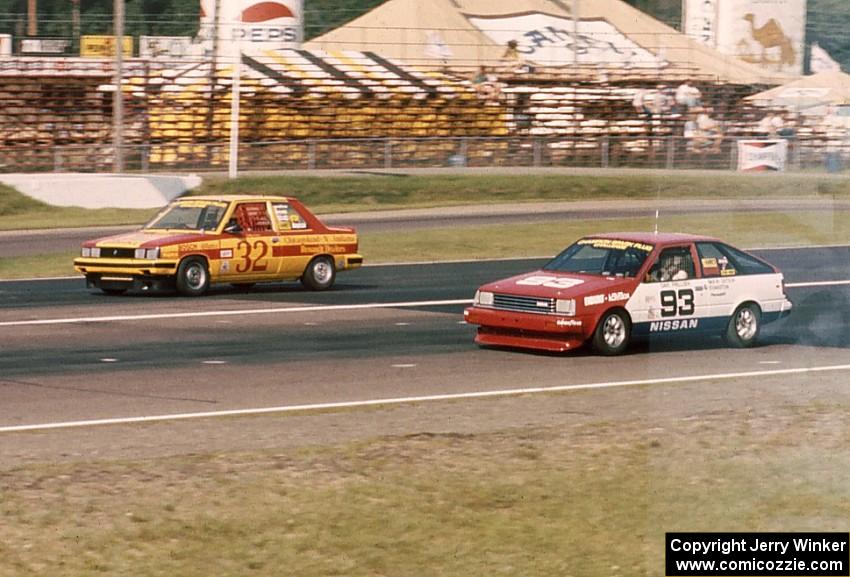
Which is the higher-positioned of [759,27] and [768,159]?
[759,27]

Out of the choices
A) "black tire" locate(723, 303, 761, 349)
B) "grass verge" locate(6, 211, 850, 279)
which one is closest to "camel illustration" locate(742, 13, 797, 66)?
"grass verge" locate(6, 211, 850, 279)

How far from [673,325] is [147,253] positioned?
288 inches

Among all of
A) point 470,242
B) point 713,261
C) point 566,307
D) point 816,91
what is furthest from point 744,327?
point 470,242

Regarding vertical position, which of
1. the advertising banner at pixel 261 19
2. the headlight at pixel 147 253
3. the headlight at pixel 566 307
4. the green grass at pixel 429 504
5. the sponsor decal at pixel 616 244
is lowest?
the green grass at pixel 429 504

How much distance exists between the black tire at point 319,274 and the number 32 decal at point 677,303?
684 centimetres

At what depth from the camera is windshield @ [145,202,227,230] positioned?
2011 cm

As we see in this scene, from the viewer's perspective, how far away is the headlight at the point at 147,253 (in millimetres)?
19172

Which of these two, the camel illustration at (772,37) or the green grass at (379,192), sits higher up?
the camel illustration at (772,37)

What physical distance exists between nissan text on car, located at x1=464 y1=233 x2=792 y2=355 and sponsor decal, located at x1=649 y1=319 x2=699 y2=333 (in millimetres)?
10

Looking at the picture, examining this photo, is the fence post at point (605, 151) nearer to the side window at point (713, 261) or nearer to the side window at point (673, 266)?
the side window at point (713, 261)

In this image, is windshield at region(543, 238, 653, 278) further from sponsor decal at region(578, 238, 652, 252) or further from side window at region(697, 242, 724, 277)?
side window at region(697, 242, 724, 277)

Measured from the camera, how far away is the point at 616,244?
51.5 ft

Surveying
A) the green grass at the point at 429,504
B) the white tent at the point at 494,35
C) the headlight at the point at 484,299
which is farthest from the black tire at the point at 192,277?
the white tent at the point at 494,35

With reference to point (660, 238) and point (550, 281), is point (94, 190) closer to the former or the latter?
point (550, 281)
